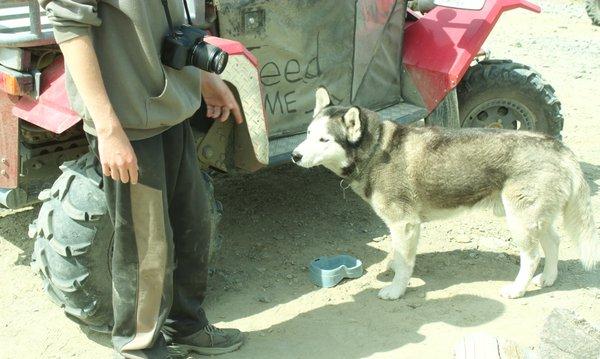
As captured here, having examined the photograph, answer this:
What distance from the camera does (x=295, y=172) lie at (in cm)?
694

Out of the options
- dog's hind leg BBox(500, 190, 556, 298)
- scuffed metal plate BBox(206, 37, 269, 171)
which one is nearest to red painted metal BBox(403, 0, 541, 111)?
dog's hind leg BBox(500, 190, 556, 298)

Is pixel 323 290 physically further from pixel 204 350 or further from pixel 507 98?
pixel 507 98

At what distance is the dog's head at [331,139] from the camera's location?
16.2 feet

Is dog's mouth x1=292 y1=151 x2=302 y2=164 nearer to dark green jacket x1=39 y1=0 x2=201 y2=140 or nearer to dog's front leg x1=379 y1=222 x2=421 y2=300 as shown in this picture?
dog's front leg x1=379 y1=222 x2=421 y2=300

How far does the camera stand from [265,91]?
17.6ft

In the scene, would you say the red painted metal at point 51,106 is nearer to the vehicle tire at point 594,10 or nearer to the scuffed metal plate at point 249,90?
the scuffed metal plate at point 249,90

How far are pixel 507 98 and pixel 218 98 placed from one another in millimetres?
3465

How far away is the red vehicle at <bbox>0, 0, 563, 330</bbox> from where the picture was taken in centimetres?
407

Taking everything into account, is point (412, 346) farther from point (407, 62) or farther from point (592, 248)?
point (407, 62)

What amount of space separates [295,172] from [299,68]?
1568 mm

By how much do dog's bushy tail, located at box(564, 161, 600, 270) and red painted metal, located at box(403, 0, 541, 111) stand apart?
142 cm

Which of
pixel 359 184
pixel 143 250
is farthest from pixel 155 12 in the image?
pixel 359 184

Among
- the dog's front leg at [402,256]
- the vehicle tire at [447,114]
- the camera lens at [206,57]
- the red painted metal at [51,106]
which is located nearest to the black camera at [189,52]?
the camera lens at [206,57]

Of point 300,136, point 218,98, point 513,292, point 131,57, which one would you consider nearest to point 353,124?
point 300,136
